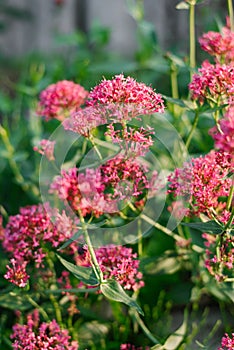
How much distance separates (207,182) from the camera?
3.02 ft

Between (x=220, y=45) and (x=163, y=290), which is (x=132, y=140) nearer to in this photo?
(x=220, y=45)

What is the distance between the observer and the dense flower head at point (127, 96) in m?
0.88

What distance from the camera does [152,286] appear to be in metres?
1.36

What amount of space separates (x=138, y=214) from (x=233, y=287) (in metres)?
0.22

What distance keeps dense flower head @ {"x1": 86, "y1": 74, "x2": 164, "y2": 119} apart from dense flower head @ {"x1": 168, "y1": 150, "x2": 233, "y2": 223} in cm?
11

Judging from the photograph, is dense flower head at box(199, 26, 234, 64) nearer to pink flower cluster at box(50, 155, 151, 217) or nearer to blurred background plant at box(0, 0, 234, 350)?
blurred background plant at box(0, 0, 234, 350)

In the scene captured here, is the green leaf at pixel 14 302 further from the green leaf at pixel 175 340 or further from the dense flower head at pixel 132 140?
the dense flower head at pixel 132 140

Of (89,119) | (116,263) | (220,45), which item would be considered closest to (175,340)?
(116,263)

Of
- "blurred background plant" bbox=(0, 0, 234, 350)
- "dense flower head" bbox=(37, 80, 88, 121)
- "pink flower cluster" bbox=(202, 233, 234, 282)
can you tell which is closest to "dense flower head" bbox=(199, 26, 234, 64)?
"blurred background plant" bbox=(0, 0, 234, 350)

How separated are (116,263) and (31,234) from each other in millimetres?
165

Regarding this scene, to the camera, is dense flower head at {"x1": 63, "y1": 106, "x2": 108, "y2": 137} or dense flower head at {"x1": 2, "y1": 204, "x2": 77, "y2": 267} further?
dense flower head at {"x1": 2, "y1": 204, "x2": 77, "y2": 267}

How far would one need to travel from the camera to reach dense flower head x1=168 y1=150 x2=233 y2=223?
2.97 feet

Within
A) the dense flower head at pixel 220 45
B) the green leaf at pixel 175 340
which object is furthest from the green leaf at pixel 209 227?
the dense flower head at pixel 220 45

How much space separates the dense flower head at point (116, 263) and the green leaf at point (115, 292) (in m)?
0.02
